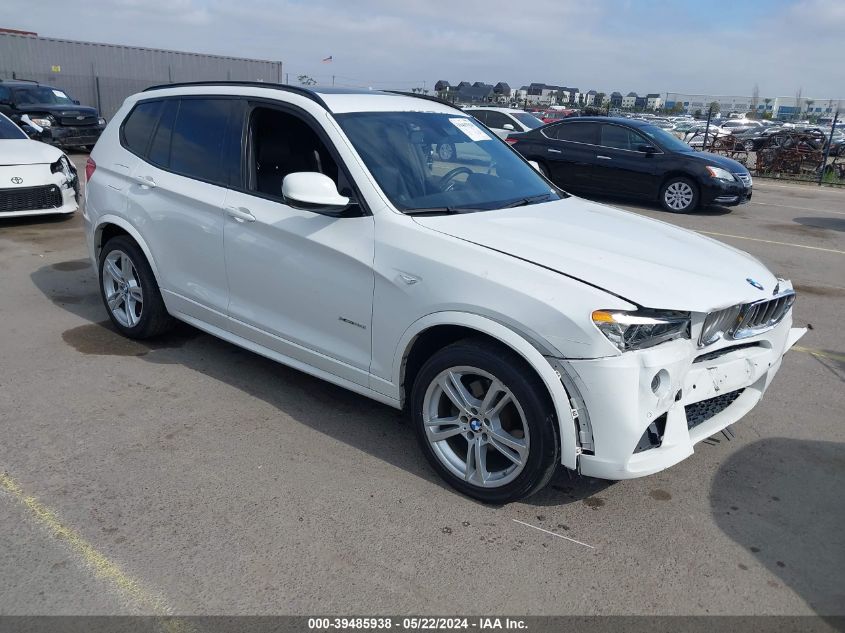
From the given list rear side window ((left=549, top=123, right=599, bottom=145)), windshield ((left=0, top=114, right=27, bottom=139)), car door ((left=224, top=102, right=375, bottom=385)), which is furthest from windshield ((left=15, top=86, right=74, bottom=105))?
car door ((left=224, top=102, right=375, bottom=385))

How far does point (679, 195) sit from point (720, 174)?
75 cm

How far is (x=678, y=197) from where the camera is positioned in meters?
13.1

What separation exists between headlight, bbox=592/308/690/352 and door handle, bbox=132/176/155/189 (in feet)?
10.8

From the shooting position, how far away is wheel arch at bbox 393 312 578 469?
9.86 feet

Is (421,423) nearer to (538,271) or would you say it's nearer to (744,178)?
(538,271)

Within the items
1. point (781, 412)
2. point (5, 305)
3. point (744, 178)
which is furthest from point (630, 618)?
point (744, 178)

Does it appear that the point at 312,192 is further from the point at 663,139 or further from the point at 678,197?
the point at 663,139

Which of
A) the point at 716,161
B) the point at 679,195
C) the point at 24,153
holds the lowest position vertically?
the point at 679,195

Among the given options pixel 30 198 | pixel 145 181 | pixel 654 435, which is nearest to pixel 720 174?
pixel 145 181

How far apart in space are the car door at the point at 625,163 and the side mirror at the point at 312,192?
1063 centimetres

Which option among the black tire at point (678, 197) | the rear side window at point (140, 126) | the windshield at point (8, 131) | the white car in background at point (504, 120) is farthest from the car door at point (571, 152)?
the rear side window at point (140, 126)

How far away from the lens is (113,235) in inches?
211

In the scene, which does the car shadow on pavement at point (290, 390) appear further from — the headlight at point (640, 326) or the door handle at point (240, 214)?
the door handle at point (240, 214)

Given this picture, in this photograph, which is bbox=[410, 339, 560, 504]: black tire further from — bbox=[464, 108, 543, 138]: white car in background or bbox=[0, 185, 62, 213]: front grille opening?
bbox=[464, 108, 543, 138]: white car in background
